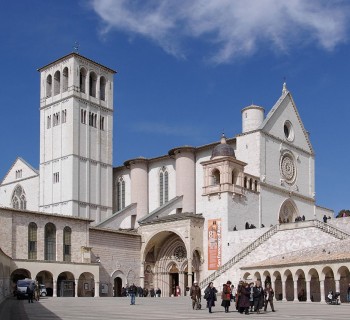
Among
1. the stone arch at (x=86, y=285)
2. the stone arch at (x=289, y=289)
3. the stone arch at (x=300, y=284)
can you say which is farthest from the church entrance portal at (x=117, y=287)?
the stone arch at (x=300, y=284)

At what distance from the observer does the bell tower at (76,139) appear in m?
68.3

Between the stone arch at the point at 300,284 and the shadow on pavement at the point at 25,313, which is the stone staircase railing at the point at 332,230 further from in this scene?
the shadow on pavement at the point at 25,313

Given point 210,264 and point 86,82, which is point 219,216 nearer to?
point 210,264

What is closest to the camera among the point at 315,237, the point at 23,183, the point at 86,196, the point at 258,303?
the point at 258,303

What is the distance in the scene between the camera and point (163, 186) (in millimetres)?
67938

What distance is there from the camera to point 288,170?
63.6 meters

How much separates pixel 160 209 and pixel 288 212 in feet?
38.5

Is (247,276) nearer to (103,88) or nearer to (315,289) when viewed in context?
(315,289)

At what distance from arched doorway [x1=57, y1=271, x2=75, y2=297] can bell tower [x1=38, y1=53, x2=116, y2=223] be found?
49.5 ft

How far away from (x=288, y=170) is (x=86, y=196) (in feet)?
65.2

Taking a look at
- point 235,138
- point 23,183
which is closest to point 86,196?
point 23,183

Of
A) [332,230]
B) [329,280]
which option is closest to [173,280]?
[332,230]

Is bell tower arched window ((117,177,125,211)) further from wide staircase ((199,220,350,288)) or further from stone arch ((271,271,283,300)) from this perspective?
stone arch ((271,271,283,300))

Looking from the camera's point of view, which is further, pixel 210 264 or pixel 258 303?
pixel 210 264
